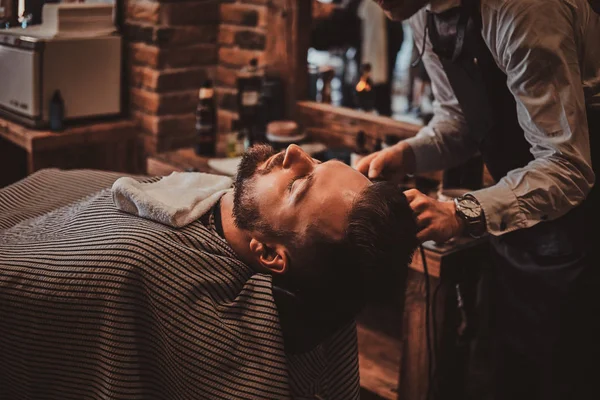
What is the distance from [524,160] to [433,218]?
1.50 feet

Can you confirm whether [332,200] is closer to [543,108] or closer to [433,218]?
[433,218]

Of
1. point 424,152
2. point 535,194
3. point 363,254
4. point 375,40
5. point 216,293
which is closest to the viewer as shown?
point 363,254

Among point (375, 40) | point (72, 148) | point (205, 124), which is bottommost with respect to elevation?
point (72, 148)

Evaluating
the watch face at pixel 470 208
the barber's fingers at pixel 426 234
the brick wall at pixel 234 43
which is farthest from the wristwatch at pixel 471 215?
the brick wall at pixel 234 43

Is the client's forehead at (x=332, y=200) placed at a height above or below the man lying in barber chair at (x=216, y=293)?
above

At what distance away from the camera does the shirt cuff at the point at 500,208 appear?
1.66 metres

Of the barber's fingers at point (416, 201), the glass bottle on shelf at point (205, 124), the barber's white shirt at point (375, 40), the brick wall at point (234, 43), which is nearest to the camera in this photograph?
the barber's fingers at point (416, 201)

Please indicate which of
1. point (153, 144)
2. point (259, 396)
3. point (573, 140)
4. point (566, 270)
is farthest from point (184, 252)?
point (153, 144)

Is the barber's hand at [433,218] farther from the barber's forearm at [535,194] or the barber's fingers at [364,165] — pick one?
the barber's fingers at [364,165]

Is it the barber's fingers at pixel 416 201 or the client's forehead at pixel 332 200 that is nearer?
the client's forehead at pixel 332 200

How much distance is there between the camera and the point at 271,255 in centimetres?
142

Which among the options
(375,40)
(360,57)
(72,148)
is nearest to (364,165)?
(72,148)

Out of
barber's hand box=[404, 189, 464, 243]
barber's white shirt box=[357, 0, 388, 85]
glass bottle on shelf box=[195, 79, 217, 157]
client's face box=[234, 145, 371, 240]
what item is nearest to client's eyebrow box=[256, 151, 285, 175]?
client's face box=[234, 145, 371, 240]

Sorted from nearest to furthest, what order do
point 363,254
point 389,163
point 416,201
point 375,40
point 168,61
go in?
point 363,254, point 416,201, point 389,163, point 168,61, point 375,40
